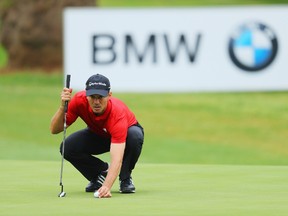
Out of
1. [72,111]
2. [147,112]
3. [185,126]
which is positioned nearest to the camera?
[72,111]

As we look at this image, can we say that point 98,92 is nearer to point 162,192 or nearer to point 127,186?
point 127,186

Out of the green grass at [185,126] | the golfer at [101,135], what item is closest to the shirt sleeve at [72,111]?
the golfer at [101,135]

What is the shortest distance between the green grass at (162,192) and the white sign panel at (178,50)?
8.11m

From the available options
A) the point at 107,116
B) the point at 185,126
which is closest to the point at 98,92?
the point at 107,116

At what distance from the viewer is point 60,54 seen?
3088 cm

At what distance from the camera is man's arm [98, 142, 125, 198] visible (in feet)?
34.3

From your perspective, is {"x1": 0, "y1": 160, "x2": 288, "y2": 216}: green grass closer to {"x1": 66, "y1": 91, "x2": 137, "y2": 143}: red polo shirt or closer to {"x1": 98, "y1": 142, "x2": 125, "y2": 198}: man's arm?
{"x1": 98, "y1": 142, "x2": 125, "y2": 198}: man's arm

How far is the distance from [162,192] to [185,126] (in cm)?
1220

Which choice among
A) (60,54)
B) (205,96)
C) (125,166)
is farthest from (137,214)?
(60,54)

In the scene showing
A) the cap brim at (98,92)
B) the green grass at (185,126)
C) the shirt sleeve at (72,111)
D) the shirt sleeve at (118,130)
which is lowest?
the green grass at (185,126)

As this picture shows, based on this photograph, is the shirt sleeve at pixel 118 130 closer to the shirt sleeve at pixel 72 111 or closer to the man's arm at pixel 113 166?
the man's arm at pixel 113 166

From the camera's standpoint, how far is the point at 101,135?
11.2 metres

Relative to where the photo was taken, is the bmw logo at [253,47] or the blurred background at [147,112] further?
the bmw logo at [253,47]

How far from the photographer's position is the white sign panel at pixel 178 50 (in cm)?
2294
